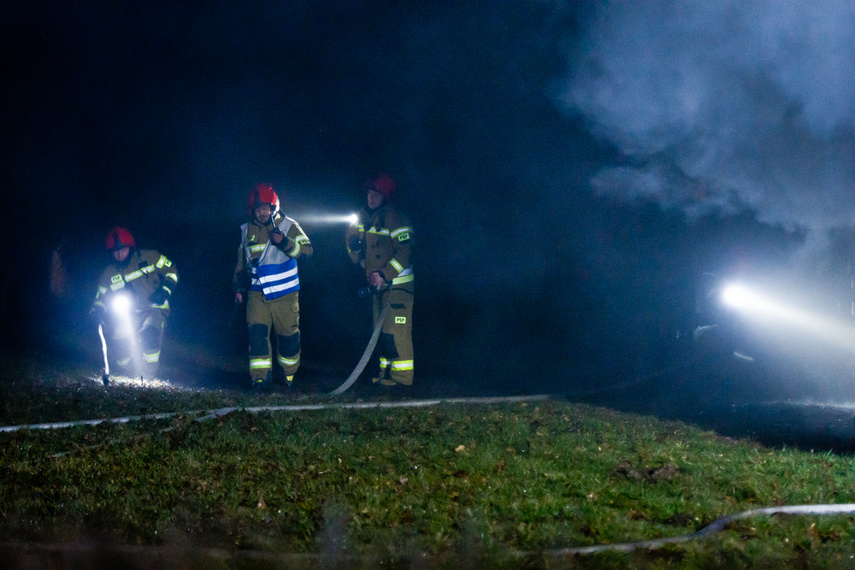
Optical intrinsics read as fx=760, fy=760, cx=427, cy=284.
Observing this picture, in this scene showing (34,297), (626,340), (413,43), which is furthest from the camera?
(34,297)

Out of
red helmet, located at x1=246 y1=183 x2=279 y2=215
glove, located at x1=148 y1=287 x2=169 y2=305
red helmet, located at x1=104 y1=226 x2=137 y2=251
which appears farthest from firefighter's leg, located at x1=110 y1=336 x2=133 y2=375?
red helmet, located at x1=246 y1=183 x2=279 y2=215

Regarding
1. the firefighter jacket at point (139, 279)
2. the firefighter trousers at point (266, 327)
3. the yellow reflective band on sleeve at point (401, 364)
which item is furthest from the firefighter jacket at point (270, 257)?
the firefighter jacket at point (139, 279)

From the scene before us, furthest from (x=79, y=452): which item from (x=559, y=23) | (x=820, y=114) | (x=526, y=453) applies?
(x=559, y=23)

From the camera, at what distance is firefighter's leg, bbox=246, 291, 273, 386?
9312 millimetres

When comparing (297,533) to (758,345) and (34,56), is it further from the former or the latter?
(34,56)

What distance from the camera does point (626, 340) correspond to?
1538 centimetres

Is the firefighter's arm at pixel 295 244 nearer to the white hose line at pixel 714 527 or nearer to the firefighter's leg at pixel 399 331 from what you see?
the firefighter's leg at pixel 399 331

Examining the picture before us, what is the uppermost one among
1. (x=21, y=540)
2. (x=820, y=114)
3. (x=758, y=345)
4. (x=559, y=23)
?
(x=559, y=23)

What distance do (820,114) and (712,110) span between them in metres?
1.08

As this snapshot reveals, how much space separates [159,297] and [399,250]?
3.63m

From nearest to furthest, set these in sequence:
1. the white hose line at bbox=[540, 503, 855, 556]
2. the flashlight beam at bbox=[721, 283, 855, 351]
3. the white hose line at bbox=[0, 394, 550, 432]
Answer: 1. the white hose line at bbox=[540, 503, 855, 556]
2. the white hose line at bbox=[0, 394, 550, 432]
3. the flashlight beam at bbox=[721, 283, 855, 351]

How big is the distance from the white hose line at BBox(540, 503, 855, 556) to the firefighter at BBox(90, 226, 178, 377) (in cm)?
855

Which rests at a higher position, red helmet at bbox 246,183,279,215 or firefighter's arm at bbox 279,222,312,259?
red helmet at bbox 246,183,279,215

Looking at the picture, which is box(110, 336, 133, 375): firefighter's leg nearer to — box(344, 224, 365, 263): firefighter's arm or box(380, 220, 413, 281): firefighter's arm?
box(344, 224, 365, 263): firefighter's arm
